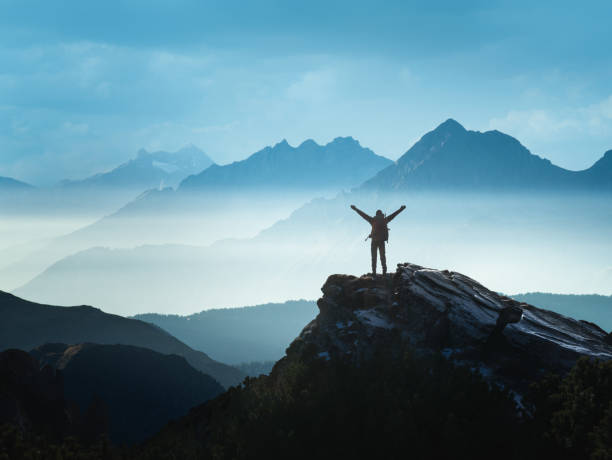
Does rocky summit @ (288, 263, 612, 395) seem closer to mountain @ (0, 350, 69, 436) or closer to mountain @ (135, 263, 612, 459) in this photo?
mountain @ (135, 263, 612, 459)

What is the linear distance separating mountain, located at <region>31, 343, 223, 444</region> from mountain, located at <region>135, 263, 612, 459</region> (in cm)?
11633

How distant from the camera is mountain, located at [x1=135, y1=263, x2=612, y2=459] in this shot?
20359 millimetres

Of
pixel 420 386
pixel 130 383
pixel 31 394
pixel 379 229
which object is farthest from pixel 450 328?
pixel 130 383

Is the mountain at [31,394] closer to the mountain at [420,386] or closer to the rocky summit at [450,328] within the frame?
the mountain at [420,386]

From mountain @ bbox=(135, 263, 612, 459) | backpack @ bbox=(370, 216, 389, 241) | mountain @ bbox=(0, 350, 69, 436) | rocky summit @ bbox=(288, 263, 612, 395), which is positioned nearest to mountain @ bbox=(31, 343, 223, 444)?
mountain @ bbox=(0, 350, 69, 436)

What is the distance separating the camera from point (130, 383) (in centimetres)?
16125

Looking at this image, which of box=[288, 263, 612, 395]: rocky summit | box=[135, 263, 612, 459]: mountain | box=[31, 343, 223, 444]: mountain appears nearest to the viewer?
box=[135, 263, 612, 459]: mountain

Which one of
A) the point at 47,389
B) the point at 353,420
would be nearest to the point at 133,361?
the point at 47,389

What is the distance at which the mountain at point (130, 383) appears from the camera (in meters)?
143

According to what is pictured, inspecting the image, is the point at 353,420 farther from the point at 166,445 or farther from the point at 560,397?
the point at 166,445

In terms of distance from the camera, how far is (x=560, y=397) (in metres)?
22.7

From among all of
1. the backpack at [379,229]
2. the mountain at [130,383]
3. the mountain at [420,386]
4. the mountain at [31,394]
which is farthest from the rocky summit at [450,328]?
the mountain at [130,383]

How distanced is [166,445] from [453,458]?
16581 mm

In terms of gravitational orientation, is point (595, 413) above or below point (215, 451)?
above
